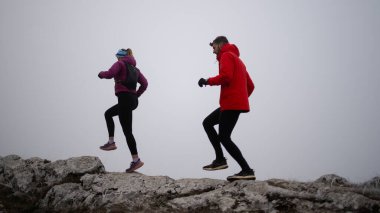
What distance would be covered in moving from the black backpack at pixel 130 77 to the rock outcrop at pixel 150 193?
2378 millimetres

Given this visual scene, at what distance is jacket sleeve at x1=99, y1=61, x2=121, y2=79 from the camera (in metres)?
8.03

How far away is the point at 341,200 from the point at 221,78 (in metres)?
3.48

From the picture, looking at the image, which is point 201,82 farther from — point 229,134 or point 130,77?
point 130,77

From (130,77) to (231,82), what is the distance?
3.06 metres

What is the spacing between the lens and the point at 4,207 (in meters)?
6.67

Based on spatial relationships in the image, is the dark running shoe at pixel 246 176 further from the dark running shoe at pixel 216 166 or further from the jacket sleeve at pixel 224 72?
the jacket sleeve at pixel 224 72

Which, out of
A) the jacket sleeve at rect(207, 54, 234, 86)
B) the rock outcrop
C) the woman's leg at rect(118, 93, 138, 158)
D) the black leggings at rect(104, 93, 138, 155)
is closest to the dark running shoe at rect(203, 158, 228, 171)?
the rock outcrop

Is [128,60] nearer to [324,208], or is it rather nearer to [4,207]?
[4,207]

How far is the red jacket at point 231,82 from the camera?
683 centimetres

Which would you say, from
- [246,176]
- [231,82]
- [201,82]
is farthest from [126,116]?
[246,176]

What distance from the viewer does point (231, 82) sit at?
704 centimetres

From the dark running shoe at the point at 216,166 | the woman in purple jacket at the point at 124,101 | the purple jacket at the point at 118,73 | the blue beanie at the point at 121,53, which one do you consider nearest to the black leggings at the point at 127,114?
the woman in purple jacket at the point at 124,101

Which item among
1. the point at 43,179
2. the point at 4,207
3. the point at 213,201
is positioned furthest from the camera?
the point at 43,179

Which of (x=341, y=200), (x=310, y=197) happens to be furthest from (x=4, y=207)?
(x=341, y=200)
